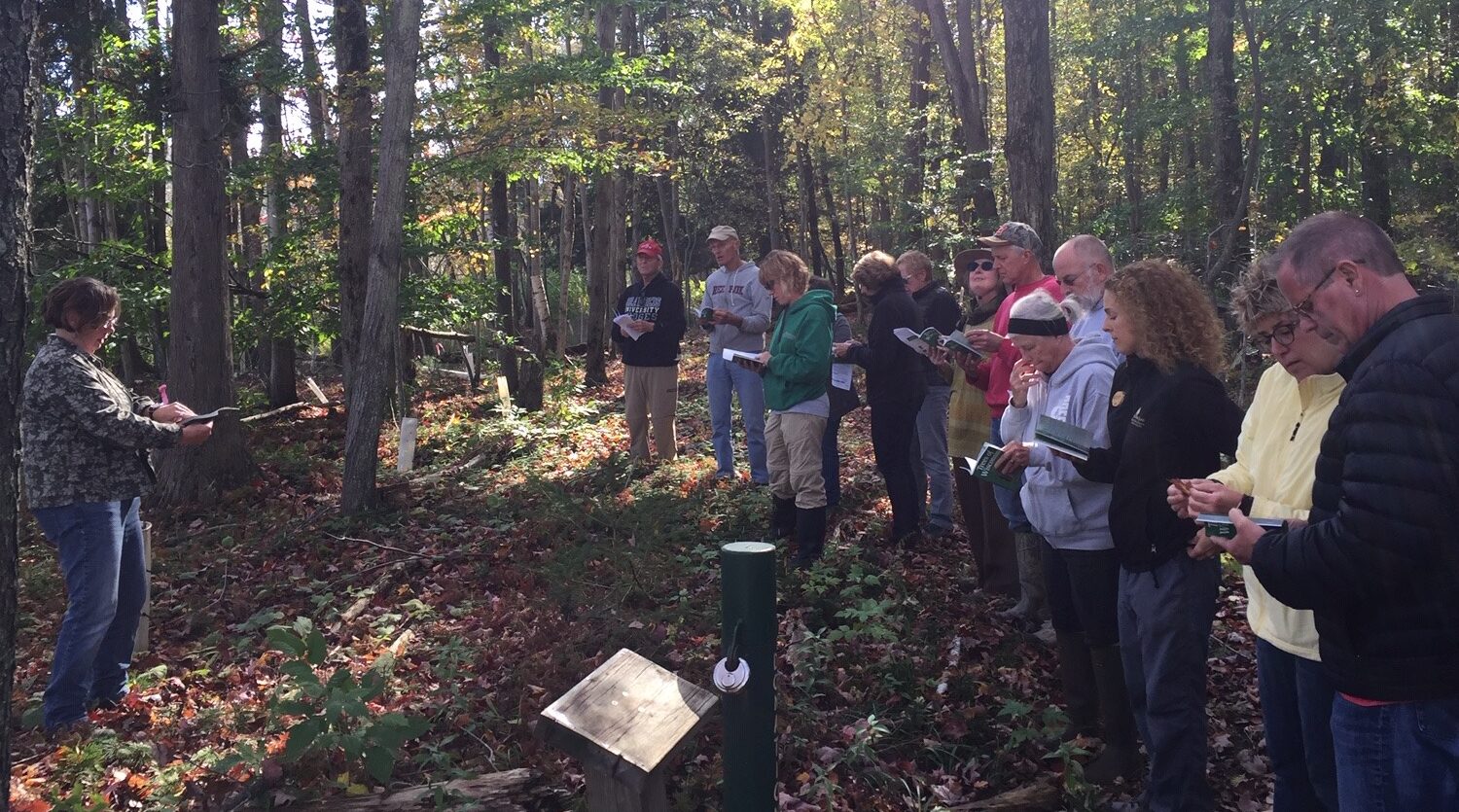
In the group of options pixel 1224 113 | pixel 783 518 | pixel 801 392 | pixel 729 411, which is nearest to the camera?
pixel 801 392

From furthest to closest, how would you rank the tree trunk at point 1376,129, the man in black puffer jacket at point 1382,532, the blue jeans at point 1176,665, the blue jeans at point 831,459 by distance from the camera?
the tree trunk at point 1376,129, the blue jeans at point 831,459, the blue jeans at point 1176,665, the man in black puffer jacket at point 1382,532

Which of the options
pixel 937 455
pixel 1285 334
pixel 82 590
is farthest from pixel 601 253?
pixel 1285 334

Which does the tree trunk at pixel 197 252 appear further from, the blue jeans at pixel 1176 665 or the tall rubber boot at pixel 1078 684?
the blue jeans at pixel 1176 665

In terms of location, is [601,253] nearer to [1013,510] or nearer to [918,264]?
[918,264]

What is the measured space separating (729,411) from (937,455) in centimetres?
260

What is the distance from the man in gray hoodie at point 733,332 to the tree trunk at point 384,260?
9.54ft

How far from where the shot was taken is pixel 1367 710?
2.37 metres

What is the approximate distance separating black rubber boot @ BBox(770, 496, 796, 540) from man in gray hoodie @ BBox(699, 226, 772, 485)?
5.60ft

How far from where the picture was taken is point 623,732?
9.45 ft

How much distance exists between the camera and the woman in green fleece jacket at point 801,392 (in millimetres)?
6562

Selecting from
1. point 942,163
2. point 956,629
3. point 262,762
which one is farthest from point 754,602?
point 942,163

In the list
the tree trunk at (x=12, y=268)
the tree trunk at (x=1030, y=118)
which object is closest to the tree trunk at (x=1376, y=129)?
the tree trunk at (x=1030, y=118)

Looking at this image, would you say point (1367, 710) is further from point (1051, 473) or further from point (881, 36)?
Answer: point (881, 36)

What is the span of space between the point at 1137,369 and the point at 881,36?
24545 mm
